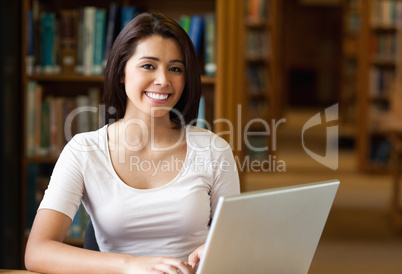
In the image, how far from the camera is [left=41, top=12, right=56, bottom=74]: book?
284 centimetres

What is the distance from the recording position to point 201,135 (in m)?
1.71

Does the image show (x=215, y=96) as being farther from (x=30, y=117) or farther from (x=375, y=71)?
(x=375, y=71)

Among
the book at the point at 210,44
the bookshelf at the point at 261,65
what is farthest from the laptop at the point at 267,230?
the bookshelf at the point at 261,65

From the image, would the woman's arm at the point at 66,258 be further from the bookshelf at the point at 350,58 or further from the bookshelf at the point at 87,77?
the bookshelf at the point at 350,58

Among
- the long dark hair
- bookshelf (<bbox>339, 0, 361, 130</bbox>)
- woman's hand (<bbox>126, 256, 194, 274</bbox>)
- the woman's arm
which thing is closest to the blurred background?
the long dark hair

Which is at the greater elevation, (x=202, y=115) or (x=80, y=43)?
(x=80, y=43)

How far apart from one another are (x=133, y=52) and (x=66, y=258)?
1.78 feet

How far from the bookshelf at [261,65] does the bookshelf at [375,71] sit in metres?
0.86

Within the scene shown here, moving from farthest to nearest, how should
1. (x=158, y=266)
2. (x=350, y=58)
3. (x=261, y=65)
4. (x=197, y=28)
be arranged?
1. (x=350, y=58)
2. (x=261, y=65)
3. (x=197, y=28)
4. (x=158, y=266)

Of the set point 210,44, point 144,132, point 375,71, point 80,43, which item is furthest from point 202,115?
point 375,71

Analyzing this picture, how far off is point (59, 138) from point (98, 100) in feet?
0.83

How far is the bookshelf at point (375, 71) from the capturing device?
5945 millimetres

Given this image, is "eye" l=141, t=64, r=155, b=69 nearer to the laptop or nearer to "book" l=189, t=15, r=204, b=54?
the laptop

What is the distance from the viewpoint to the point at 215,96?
275 cm
